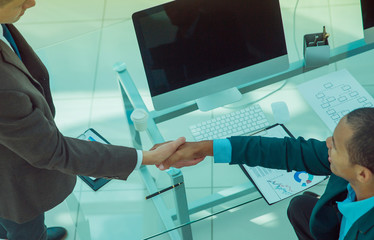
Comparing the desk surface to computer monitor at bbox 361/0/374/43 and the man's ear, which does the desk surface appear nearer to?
computer monitor at bbox 361/0/374/43

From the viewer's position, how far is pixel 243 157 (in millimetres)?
1890

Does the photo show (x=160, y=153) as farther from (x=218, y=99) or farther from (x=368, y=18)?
(x=368, y=18)

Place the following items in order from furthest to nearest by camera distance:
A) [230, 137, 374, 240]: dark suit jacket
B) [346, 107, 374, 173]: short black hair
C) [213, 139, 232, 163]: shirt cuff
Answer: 1. [213, 139, 232, 163]: shirt cuff
2. [230, 137, 374, 240]: dark suit jacket
3. [346, 107, 374, 173]: short black hair

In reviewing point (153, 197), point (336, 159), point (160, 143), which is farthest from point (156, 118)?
point (336, 159)

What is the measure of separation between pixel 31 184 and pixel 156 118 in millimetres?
651

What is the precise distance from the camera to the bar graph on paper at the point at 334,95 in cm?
217

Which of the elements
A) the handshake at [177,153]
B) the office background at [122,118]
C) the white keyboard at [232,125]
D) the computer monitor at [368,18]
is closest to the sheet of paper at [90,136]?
the office background at [122,118]

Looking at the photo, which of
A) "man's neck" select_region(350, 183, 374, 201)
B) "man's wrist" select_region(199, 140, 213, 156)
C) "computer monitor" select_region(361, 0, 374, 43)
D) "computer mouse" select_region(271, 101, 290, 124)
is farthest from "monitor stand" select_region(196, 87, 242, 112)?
"man's neck" select_region(350, 183, 374, 201)

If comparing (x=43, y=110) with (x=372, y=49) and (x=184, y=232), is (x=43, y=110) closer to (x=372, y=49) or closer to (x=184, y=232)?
(x=184, y=232)

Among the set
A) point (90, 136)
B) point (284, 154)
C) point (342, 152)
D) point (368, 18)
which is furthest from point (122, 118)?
point (368, 18)

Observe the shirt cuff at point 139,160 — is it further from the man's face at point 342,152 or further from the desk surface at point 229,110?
the man's face at point 342,152

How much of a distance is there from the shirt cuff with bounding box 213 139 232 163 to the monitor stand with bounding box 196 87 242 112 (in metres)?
0.34

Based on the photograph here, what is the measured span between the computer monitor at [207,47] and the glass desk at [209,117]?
0.38 ft

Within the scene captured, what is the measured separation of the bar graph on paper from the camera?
2172mm
